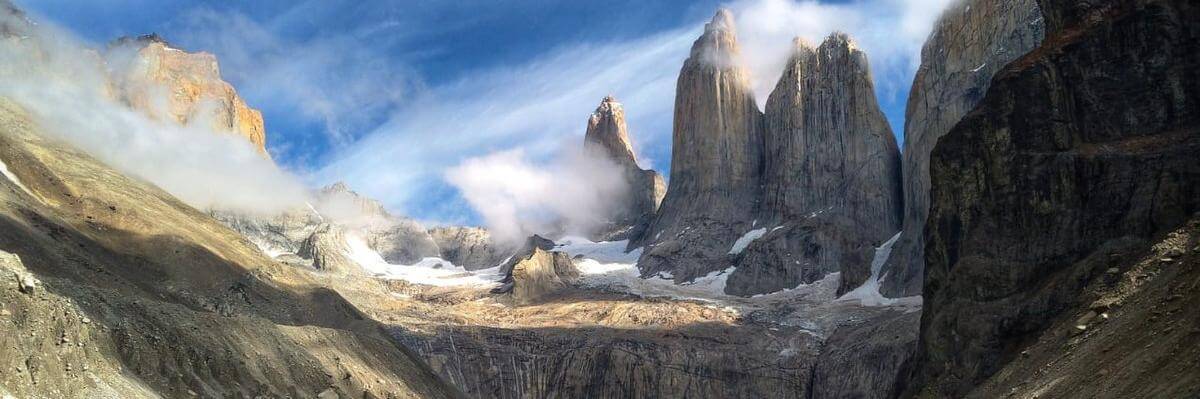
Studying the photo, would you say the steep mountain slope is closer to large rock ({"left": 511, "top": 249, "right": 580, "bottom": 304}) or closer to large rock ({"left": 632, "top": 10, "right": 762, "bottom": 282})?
large rock ({"left": 511, "top": 249, "right": 580, "bottom": 304})

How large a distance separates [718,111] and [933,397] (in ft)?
388

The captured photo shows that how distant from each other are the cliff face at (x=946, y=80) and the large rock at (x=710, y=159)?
3710 cm

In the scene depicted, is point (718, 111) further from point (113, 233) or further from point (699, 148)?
point (113, 233)

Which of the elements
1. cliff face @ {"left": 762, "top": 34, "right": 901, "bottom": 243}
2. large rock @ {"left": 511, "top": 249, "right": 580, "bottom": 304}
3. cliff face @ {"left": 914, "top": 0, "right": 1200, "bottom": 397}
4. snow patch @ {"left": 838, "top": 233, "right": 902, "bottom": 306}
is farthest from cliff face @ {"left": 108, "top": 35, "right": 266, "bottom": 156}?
cliff face @ {"left": 914, "top": 0, "right": 1200, "bottom": 397}

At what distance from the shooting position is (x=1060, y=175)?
4866 cm

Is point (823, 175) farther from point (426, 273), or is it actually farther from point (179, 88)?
point (179, 88)

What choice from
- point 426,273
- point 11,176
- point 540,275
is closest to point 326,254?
point 426,273

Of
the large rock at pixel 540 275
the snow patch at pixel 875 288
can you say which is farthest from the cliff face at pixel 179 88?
the snow patch at pixel 875 288

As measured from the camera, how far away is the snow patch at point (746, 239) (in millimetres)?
155125

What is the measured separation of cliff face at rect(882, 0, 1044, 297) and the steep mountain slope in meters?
60.4

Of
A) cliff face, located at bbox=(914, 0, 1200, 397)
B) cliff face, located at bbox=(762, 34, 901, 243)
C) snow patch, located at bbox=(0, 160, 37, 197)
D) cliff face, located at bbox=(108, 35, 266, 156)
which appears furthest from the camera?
cliff face, located at bbox=(762, 34, 901, 243)

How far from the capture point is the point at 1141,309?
112 feet

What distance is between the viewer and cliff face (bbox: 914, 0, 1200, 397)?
4447cm

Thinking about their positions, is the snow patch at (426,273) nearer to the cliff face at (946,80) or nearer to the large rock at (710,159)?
the large rock at (710,159)
